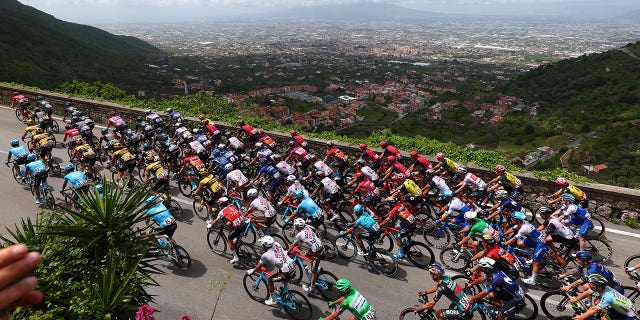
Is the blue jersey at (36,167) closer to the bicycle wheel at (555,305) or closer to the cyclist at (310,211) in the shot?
the cyclist at (310,211)

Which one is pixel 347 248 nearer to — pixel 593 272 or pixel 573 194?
pixel 593 272

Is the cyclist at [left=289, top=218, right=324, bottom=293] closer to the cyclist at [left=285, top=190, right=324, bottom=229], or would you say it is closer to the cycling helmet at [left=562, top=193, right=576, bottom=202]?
the cyclist at [left=285, top=190, right=324, bottom=229]

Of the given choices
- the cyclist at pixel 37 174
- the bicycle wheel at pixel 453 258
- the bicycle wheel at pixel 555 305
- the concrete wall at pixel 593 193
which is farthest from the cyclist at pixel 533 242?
the cyclist at pixel 37 174

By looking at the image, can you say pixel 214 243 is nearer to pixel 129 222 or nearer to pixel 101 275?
pixel 129 222

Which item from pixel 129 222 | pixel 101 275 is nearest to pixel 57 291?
pixel 101 275

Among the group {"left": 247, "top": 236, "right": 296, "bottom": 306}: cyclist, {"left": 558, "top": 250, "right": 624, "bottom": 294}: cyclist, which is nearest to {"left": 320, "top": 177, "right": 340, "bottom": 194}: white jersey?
{"left": 247, "top": 236, "right": 296, "bottom": 306}: cyclist

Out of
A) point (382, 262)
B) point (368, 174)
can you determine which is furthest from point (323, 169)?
point (382, 262)
